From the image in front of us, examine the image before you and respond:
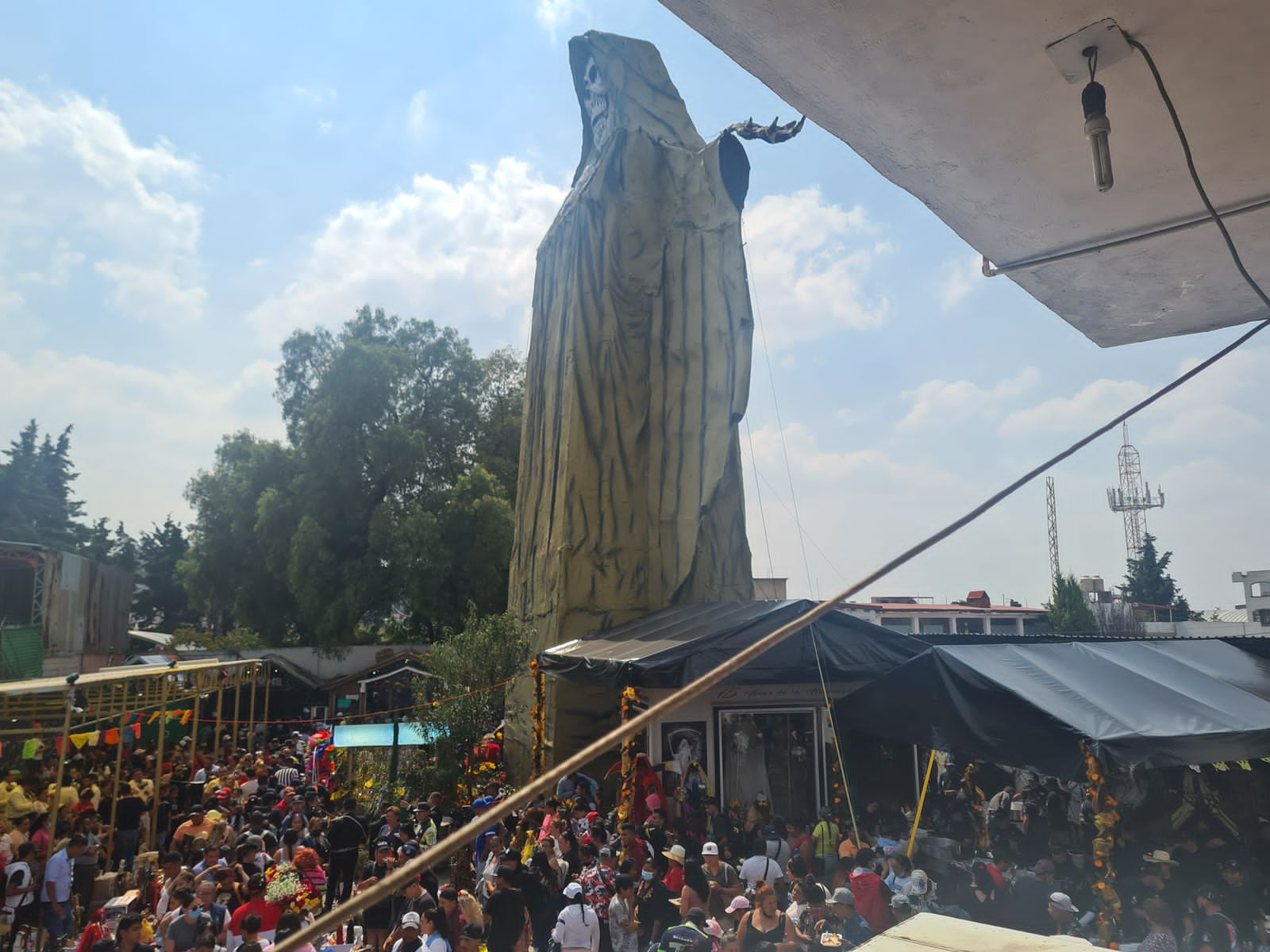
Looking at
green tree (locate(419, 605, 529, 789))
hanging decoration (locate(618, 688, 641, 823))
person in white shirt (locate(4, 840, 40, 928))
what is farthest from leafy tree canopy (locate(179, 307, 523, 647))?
person in white shirt (locate(4, 840, 40, 928))

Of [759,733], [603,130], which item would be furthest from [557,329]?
[759,733]

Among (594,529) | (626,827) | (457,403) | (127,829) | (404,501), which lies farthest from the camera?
(457,403)

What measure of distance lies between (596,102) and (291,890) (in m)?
19.0

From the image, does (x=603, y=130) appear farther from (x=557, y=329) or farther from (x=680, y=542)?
(x=680, y=542)

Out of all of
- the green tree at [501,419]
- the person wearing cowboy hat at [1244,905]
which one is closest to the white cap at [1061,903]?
the person wearing cowboy hat at [1244,905]

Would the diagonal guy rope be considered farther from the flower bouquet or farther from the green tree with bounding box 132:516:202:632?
the green tree with bounding box 132:516:202:632

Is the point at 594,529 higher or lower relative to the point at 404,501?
lower

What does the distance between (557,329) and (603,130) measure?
506cm

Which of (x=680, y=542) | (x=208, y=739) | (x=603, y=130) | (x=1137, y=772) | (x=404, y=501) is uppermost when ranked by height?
(x=603, y=130)

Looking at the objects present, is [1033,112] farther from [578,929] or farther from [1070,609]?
[1070,609]

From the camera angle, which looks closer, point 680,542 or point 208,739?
point 680,542

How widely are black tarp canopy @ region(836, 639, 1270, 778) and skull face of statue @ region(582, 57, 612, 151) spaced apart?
1528 cm

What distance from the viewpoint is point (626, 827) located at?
9.40 meters

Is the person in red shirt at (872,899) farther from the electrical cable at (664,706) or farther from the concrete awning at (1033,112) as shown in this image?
the electrical cable at (664,706)
